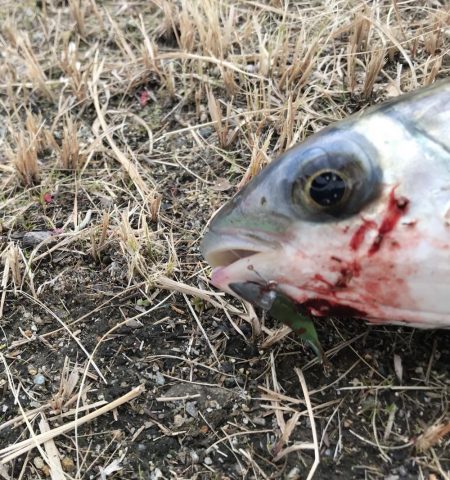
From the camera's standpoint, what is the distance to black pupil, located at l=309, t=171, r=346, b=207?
1684 millimetres

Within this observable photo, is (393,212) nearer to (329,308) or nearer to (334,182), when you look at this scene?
(334,182)

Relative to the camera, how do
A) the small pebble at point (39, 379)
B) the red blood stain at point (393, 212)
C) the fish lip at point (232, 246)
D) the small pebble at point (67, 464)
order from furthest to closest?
the small pebble at point (39, 379) < the small pebble at point (67, 464) < the fish lip at point (232, 246) < the red blood stain at point (393, 212)

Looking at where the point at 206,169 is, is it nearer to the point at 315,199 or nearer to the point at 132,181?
the point at 132,181

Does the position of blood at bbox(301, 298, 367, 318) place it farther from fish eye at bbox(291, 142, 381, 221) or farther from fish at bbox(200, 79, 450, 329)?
fish eye at bbox(291, 142, 381, 221)

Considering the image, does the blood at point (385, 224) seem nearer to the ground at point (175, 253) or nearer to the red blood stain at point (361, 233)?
the red blood stain at point (361, 233)

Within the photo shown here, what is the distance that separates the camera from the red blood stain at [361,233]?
5.55 feet

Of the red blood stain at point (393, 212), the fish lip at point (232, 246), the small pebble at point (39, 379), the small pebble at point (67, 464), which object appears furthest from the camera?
the small pebble at point (39, 379)

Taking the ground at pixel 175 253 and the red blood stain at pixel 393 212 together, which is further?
the ground at pixel 175 253

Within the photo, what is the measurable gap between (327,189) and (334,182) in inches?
1.0

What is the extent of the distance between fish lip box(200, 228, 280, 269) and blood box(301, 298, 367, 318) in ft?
0.66

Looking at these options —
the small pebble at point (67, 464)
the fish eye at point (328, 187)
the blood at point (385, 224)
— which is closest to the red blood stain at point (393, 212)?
the blood at point (385, 224)

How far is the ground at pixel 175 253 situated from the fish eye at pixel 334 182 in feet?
1.67

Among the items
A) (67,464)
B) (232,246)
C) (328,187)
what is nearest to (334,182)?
(328,187)

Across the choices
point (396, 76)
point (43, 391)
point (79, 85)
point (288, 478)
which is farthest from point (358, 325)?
point (79, 85)
